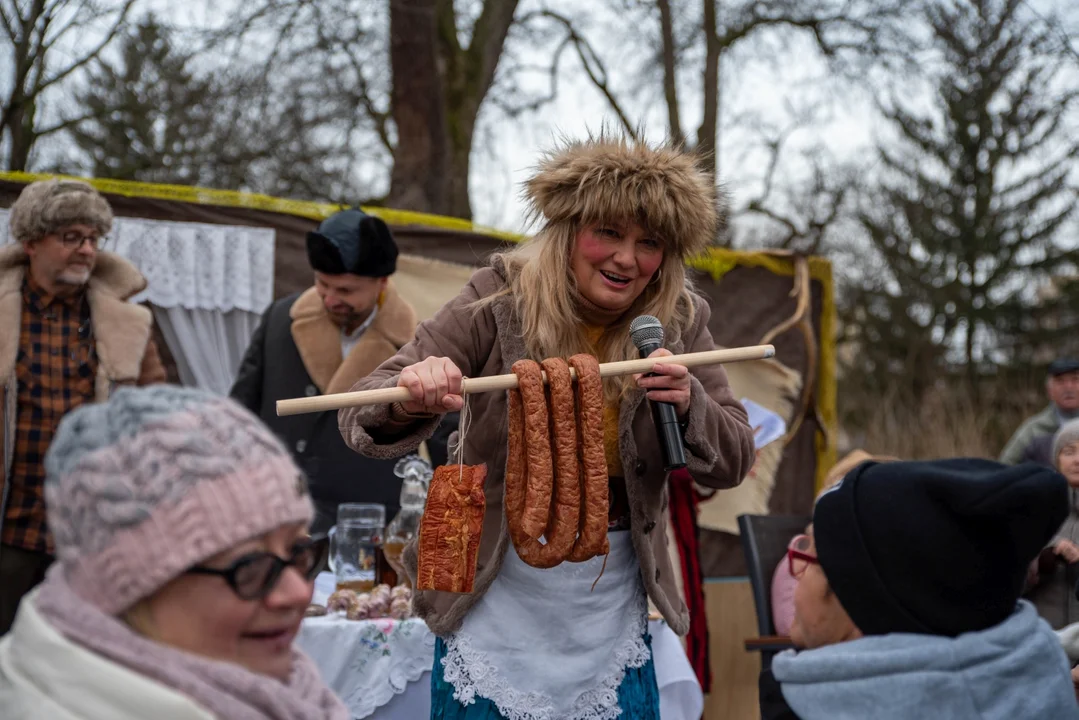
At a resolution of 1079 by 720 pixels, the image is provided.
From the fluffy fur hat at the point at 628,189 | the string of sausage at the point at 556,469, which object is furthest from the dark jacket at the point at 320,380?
the string of sausage at the point at 556,469

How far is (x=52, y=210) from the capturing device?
13.3 feet

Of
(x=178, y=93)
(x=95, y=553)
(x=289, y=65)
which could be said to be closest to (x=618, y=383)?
→ (x=95, y=553)

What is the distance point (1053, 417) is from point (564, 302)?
600 cm

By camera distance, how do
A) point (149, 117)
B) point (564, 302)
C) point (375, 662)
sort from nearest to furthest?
point (564, 302) → point (375, 662) → point (149, 117)

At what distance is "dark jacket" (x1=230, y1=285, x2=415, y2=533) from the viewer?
4.22 m

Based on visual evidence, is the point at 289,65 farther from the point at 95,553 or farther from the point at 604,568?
the point at 95,553

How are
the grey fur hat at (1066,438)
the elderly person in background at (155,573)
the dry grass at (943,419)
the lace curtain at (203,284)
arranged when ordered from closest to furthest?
the elderly person in background at (155,573), the grey fur hat at (1066,438), the lace curtain at (203,284), the dry grass at (943,419)

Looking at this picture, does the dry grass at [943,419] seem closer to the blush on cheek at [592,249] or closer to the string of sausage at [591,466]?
the blush on cheek at [592,249]

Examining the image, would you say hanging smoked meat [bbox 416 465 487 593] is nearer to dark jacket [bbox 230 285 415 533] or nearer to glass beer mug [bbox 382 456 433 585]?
glass beer mug [bbox 382 456 433 585]

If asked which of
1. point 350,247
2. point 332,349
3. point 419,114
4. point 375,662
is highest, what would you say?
point 419,114

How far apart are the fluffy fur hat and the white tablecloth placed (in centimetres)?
134

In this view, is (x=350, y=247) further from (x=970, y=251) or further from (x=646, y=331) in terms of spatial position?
(x=970, y=251)

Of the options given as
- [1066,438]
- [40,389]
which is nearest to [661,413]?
[40,389]

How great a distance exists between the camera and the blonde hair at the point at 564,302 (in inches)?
98.9
